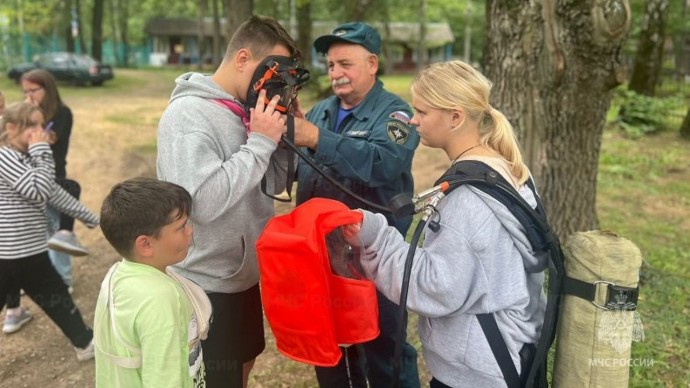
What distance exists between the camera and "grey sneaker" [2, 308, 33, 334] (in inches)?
166

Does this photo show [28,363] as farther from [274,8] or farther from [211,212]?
[274,8]

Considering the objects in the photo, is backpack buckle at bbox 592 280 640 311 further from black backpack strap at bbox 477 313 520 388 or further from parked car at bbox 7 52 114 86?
parked car at bbox 7 52 114 86

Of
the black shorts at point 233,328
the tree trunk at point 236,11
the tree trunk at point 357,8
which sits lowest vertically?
the black shorts at point 233,328

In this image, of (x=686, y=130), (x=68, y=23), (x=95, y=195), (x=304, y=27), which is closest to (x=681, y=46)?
(x=686, y=130)

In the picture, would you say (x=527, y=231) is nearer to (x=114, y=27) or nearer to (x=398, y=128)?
(x=398, y=128)

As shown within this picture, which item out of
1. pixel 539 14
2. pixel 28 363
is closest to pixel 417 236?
pixel 539 14

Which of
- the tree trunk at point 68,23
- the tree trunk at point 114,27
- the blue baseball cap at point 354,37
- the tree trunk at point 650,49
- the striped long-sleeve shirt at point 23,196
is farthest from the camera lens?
the tree trunk at point 114,27

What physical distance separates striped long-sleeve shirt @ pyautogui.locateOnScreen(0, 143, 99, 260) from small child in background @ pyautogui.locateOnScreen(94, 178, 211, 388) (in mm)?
1744

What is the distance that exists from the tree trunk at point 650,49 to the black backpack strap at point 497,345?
567 inches

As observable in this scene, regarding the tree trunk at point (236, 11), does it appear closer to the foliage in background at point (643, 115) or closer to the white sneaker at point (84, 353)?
the foliage in background at point (643, 115)

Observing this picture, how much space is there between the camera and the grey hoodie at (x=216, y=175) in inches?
77.5

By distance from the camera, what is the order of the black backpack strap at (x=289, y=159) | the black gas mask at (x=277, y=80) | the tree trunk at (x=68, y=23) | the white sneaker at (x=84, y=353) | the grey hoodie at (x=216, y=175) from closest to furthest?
the grey hoodie at (x=216, y=175), the black gas mask at (x=277, y=80), the black backpack strap at (x=289, y=159), the white sneaker at (x=84, y=353), the tree trunk at (x=68, y=23)

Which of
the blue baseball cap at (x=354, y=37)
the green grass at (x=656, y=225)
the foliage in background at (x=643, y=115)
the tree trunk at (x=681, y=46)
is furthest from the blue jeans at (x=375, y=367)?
the tree trunk at (x=681, y=46)

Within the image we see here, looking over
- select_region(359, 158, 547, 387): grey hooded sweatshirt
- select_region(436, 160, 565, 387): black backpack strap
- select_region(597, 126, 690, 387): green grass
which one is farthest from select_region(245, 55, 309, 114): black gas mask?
select_region(597, 126, 690, 387): green grass
